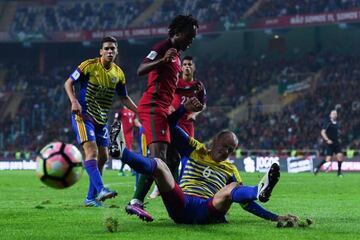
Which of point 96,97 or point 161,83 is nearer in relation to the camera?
point 161,83

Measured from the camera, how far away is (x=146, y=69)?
30.2ft

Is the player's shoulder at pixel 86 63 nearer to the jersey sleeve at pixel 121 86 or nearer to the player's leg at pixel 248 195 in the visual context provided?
the jersey sleeve at pixel 121 86

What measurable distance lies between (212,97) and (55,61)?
15.4m

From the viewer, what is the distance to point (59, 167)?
746cm

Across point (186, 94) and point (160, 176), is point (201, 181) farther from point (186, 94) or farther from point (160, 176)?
point (186, 94)

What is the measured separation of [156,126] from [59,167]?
79.5 inches

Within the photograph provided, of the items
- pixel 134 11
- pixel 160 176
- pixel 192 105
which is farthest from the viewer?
pixel 134 11

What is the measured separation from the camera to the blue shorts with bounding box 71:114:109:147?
36.5ft

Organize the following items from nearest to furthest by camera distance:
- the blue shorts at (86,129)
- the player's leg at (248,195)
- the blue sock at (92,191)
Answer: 1. the player's leg at (248,195)
2. the blue shorts at (86,129)
3. the blue sock at (92,191)

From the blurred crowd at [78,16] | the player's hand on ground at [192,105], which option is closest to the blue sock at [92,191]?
the player's hand on ground at [192,105]

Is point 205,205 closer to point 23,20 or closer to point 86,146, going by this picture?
point 86,146

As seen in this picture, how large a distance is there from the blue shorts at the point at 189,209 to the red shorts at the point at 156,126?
1.13 m

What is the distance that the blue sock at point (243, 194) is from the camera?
760 centimetres

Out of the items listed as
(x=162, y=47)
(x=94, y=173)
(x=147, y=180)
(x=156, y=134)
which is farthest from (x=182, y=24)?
(x=94, y=173)
